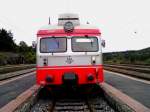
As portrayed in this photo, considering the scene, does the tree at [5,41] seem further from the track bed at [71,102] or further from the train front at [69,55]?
the train front at [69,55]

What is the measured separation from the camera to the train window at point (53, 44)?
16.1 m

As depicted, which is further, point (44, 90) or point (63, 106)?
point (44, 90)

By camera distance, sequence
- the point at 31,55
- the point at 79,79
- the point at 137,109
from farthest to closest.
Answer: the point at 31,55 → the point at 79,79 → the point at 137,109

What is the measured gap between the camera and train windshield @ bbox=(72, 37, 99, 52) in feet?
53.0

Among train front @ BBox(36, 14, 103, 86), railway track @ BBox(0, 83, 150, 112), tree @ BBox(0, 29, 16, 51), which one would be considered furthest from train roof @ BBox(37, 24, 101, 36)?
tree @ BBox(0, 29, 16, 51)

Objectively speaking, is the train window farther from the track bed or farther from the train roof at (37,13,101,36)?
the track bed

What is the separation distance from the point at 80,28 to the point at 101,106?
3.27 meters

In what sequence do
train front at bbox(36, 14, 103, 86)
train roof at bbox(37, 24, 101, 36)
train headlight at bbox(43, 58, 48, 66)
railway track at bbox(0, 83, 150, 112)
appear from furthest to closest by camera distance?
1. train roof at bbox(37, 24, 101, 36)
2. train headlight at bbox(43, 58, 48, 66)
3. train front at bbox(36, 14, 103, 86)
4. railway track at bbox(0, 83, 150, 112)

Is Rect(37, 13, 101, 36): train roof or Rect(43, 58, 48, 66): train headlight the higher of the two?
Rect(37, 13, 101, 36): train roof

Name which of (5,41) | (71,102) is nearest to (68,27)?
(71,102)

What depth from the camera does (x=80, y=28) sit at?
1653cm

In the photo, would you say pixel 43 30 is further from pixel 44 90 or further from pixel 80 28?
pixel 44 90

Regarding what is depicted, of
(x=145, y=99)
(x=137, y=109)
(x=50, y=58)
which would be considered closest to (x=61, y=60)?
(x=50, y=58)

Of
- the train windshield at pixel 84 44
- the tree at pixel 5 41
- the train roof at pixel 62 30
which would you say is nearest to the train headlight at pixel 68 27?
the train roof at pixel 62 30
